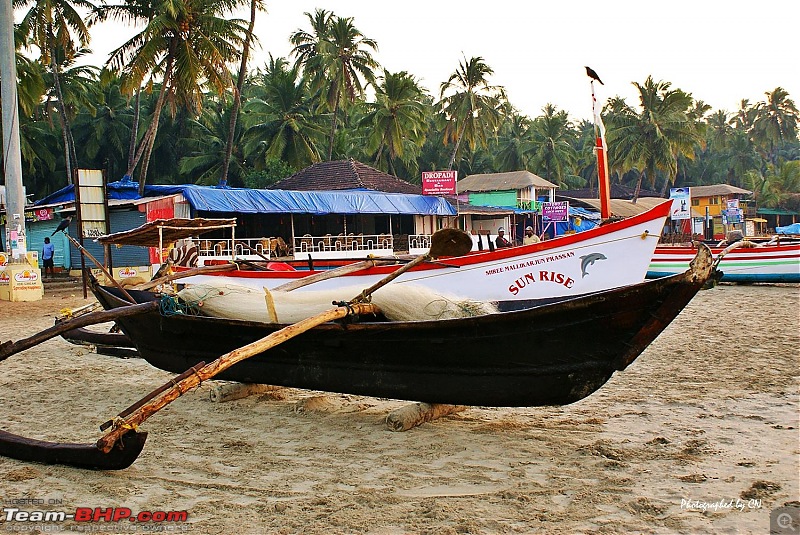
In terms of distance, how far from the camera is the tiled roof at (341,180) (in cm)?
3136

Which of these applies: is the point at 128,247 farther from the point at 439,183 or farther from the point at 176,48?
the point at 439,183

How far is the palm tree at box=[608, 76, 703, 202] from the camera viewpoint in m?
44.6

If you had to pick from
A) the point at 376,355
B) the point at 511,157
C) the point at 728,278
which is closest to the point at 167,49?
the point at 728,278

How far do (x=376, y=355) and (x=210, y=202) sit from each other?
17.1 metres

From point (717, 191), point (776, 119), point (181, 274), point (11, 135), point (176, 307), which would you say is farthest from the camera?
point (776, 119)

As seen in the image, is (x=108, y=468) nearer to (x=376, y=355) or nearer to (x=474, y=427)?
(x=376, y=355)

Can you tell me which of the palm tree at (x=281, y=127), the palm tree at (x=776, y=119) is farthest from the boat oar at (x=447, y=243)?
the palm tree at (x=776, y=119)

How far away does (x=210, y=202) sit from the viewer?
21.0m

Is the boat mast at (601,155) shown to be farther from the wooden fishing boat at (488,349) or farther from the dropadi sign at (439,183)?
the dropadi sign at (439,183)

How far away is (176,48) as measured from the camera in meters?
23.9

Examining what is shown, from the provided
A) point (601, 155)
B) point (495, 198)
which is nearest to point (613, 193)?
point (495, 198)

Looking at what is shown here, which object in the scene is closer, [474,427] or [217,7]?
[474,427]

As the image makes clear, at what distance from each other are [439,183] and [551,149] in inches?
969

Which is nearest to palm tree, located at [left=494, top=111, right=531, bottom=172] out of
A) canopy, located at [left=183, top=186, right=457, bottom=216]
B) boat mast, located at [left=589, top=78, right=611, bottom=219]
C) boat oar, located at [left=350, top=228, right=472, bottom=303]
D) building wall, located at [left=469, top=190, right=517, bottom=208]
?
building wall, located at [left=469, top=190, right=517, bottom=208]
